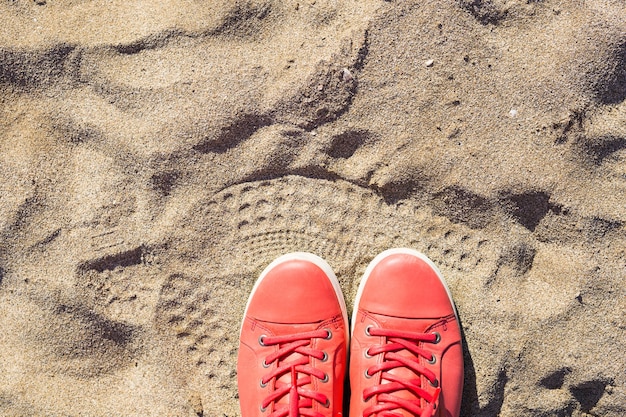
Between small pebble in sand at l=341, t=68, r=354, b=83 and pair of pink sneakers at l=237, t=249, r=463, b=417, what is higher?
small pebble in sand at l=341, t=68, r=354, b=83

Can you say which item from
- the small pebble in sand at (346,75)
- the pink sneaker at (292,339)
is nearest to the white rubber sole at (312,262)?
the pink sneaker at (292,339)

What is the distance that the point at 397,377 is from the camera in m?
1.42

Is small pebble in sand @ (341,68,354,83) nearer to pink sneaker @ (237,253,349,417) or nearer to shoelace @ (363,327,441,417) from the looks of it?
pink sneaker @ (237,253,349,417)

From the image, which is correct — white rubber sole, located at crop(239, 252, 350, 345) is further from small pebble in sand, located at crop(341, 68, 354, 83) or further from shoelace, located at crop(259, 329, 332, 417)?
small pebble in sand, located at crop(341, 68, 354, 83)

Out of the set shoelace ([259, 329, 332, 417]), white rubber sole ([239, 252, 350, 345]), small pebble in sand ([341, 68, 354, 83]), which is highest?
small pebble in sand ([341, 68, 354, 83])

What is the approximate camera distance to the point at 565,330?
1.40 m

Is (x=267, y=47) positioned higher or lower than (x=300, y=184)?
higher

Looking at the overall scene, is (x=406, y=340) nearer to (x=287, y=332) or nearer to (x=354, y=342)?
(x=354, y=342)

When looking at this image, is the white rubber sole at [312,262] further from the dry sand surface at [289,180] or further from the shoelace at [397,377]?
the shoelace at [397,377]

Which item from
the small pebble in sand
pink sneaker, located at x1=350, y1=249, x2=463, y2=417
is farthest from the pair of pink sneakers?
the small pebble in sand

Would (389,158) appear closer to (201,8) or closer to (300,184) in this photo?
(300,184)

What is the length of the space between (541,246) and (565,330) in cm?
26

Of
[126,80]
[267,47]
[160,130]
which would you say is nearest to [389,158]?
[267,47]

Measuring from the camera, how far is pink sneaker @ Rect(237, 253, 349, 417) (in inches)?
56.6
